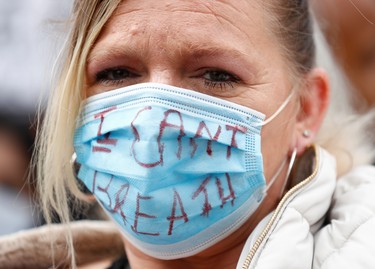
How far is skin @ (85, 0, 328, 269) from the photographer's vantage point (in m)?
2.42

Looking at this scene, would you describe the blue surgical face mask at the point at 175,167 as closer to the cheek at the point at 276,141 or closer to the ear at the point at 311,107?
the cheek at the point at 276,141

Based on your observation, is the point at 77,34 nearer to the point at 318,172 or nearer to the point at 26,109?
the point at 318,172

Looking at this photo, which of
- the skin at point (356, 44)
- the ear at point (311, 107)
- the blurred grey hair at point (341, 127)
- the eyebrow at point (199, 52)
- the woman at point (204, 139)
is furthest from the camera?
the skin at point (356, 44)

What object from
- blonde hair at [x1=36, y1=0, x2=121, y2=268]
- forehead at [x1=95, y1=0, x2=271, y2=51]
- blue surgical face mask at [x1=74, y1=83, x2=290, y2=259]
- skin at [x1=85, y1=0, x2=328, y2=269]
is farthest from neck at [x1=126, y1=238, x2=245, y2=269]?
forehead at [x1=95, y1=0, x2=271, y2=51]

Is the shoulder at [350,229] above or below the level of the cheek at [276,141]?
below

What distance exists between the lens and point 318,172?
245cm

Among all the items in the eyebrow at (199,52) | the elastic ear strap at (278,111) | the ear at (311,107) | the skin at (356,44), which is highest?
the eyebrow at (199,52)

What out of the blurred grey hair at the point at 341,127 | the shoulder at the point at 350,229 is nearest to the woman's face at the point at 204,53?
the shoulder at the point at 350,229

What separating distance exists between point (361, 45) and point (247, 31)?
2612 mm

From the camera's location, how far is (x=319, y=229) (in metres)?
2.52

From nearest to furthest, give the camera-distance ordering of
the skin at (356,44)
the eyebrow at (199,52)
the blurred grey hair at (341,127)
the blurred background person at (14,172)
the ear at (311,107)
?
the eyebrow at (199,52), the ear at (311,107), the blurred grey hair at (341,127), the blurred background person at (14,172), the skin at (356,44)

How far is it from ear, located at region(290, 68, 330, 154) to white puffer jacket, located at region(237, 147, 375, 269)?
0.13 meters

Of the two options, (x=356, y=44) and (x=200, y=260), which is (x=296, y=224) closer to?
(x=200, y=260)

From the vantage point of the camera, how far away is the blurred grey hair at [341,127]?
9.96ft
